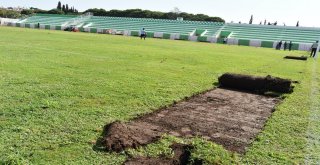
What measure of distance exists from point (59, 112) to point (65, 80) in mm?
3377

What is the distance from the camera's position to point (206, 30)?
62.9 meters

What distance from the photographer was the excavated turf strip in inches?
194

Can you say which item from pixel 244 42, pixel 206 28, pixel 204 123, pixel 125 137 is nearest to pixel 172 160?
pixel 125 137

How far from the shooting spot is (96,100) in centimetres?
727

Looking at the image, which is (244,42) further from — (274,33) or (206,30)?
(206,30)

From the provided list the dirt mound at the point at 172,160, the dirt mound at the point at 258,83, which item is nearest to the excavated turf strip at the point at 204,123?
the dirt mound at the point at 172,160

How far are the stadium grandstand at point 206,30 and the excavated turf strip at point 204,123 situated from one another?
148 feet

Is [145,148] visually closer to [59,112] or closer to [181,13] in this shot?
[59,112]

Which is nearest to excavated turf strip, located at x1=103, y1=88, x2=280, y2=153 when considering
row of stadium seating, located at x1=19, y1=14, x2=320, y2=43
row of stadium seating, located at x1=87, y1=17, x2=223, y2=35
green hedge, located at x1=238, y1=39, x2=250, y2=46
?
green hedge, located at x1=238, y1=39, x2=250, y2=46

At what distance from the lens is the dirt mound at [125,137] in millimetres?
4559

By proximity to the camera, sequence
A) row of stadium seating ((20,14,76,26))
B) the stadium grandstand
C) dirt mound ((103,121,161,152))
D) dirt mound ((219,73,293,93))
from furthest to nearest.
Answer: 1. row of stadium seating ((20,14,76,26))
2. the stadium grandstand
3. dirt mound ((219,73,293,93))
4. dirt mound ((103,121,161,152))

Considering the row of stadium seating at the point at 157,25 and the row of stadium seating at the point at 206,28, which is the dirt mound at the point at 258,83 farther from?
the row of stadium seating at the point at 157,25

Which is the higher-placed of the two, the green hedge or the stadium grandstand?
the stadium grandstand

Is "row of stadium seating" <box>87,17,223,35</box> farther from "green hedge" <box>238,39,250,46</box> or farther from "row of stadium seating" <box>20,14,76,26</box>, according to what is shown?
"green hedge" <box>238,39,250,46</box>
